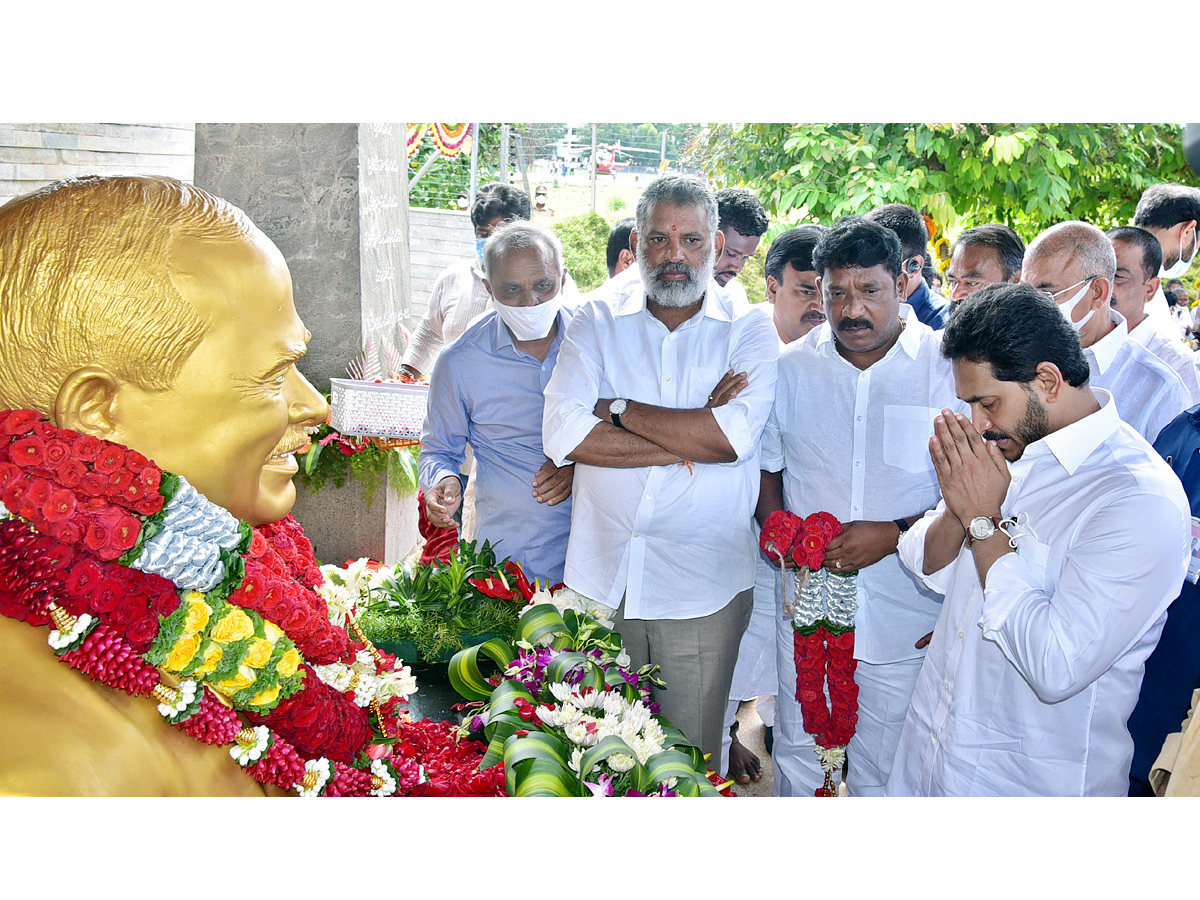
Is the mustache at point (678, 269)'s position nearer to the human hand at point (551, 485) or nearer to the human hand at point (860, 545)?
the human hand at point (551, 485)

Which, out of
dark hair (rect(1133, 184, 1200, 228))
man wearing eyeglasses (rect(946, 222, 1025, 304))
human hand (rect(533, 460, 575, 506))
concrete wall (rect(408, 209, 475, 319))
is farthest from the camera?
concrete wall (rect(408, 209, 475, 319))

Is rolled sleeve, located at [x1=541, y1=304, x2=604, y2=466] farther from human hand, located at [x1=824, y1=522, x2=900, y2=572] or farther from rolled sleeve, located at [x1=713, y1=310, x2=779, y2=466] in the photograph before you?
human hand, located at [x1=824, y1=522, x2=900, y2=572]

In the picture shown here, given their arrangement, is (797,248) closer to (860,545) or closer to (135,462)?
(860,545)

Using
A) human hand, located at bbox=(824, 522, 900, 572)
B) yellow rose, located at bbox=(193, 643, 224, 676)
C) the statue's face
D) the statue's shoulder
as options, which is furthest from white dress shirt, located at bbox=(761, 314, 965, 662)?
the statue's shoulder

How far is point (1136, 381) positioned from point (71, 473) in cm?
412

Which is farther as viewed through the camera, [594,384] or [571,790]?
[594,384]

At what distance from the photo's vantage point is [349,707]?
1891 mm

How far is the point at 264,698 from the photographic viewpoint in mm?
1619

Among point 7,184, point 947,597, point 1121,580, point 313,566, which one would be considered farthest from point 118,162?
point 1121,580

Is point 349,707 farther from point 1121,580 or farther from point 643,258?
point 643,258

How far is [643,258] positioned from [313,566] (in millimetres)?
2048

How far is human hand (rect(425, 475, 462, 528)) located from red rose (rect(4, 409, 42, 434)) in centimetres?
246

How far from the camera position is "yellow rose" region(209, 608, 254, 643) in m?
1.55

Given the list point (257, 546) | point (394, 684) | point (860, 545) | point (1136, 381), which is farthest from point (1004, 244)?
point (257, 546)
